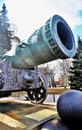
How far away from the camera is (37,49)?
4.75 metres

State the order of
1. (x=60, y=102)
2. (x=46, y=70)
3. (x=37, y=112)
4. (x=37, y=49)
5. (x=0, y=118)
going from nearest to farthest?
(x=60, y=102) < (x=0, y=118) < (x=37, y=49) < (x=37, y=112) < (x=46, y=70)

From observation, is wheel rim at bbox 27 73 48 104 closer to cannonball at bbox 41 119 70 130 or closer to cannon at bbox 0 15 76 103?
cannon at bbox 0 15 76 103

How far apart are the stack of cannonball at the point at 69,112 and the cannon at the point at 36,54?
3.47ft

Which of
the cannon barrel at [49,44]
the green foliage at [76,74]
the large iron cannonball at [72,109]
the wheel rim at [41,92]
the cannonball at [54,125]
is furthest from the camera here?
the green foliage at [76,74]

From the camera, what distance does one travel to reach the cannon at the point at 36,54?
14.4 ft

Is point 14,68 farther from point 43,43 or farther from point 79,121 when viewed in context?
point 79,121

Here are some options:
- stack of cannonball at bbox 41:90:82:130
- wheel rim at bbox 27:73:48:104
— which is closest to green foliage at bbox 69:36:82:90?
wheel rim at bbox 27:73:48:104

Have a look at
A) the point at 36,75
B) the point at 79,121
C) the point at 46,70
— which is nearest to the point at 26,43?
the point at 36,75

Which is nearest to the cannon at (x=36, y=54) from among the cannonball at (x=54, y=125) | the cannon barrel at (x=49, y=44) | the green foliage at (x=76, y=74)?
the cannon barrel at (x=49, y=44)

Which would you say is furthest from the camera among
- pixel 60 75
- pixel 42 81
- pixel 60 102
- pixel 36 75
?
pixel 60 75

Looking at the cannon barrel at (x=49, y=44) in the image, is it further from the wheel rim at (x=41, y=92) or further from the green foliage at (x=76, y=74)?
the green foliage at (x=76, y=74)

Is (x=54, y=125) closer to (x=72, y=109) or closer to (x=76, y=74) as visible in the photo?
(x=72, y=109)

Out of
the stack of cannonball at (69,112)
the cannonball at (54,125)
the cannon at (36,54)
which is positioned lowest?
the cannonball at (54,125)

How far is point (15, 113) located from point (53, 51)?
1875 mm
